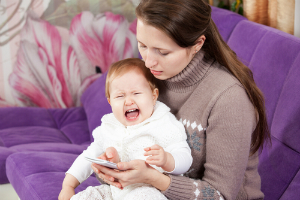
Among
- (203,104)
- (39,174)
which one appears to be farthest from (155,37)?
(39,174)

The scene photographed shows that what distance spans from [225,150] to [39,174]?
0.89 m

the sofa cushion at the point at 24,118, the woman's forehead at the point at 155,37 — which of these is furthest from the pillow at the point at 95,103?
the woman's forehead at the point at 155,37

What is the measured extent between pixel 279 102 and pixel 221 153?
41cm

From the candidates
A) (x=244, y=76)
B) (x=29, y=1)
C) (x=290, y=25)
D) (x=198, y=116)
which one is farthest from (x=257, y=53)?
(x=29, y=1)

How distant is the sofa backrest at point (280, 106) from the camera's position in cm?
122

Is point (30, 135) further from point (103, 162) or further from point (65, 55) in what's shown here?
point (103, 162)

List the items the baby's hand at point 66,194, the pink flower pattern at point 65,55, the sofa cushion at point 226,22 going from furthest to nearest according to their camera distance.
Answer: the pink flower pattern at point 65,55, the sofa cushion at point 226,22, the baby's hand at point 66,194

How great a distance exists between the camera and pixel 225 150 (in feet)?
3.51

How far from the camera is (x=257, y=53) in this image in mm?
1505

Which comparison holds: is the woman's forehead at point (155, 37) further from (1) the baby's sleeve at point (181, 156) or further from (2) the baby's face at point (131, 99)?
(1) the baby's sleeve at point (181, 156)

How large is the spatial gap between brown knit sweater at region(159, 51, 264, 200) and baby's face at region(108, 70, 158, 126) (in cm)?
14

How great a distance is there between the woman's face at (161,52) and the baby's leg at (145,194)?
399 mm

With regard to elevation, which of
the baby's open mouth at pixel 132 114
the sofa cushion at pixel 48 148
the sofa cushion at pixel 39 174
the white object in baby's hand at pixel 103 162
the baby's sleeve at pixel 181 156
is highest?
the white object in baby's hand at pixel 103 162

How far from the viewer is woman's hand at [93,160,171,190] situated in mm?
958
